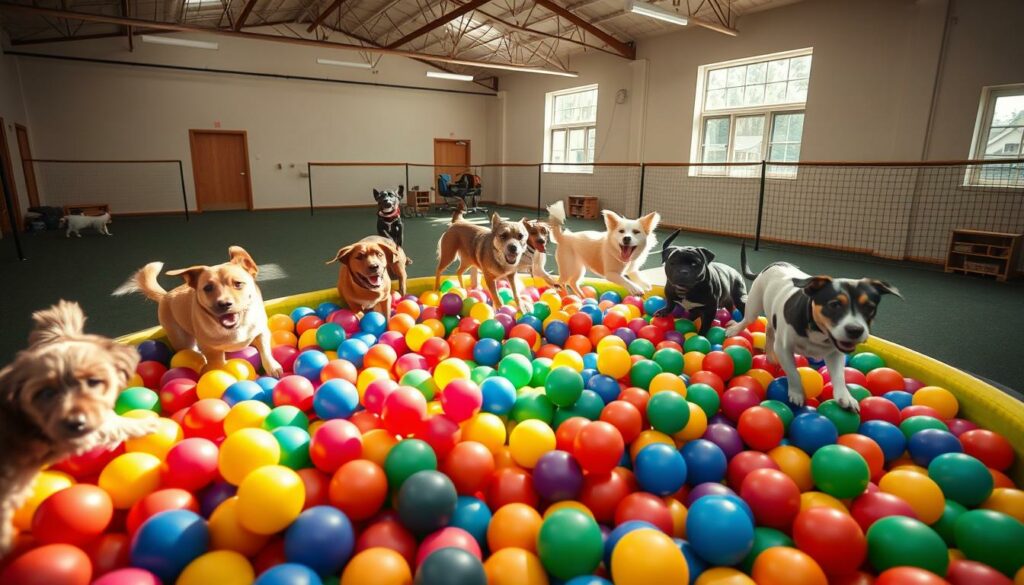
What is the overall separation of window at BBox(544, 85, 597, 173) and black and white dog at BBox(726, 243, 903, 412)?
35.6 feet

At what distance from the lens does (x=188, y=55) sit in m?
12.3

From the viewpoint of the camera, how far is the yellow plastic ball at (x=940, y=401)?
7.59 feet

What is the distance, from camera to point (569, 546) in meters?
1.40

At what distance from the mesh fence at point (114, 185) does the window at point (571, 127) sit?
917 cm

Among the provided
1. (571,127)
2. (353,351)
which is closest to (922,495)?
(353,351)

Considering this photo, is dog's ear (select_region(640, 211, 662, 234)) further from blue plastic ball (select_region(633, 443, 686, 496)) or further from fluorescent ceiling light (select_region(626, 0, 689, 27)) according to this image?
fluorescent ceiling light (select_region(626, 0, 689, 27))

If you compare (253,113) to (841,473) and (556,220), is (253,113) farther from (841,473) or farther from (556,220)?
(841,473)

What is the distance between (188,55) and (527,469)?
14.4 m

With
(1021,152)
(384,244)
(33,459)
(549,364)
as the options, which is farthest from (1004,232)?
(33,459)

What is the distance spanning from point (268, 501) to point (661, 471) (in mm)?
1242

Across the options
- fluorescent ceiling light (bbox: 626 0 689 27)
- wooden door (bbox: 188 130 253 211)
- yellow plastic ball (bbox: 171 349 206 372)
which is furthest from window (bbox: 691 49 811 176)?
wooden door (bbox: 188 130 253 211)

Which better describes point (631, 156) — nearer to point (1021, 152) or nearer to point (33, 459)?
point (1021, 152)

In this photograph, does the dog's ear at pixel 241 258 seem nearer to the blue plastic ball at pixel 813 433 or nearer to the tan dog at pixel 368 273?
the tan dog at pixel 368 273

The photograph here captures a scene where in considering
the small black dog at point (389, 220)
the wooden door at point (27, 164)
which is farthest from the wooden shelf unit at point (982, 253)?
the wooden door at point (27, 164)
